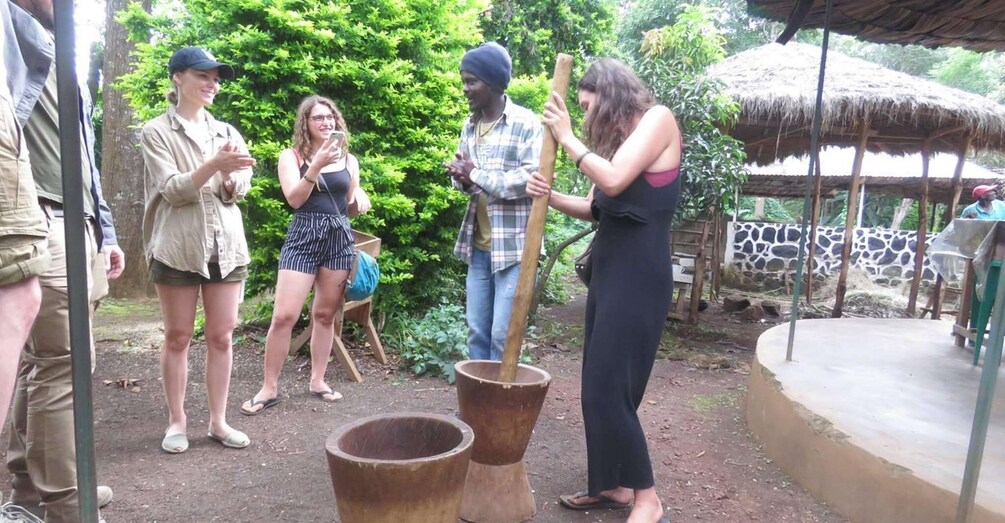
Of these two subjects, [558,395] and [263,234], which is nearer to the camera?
[558,395]

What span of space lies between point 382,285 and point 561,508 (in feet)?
9.15

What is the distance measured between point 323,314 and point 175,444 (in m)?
1.02

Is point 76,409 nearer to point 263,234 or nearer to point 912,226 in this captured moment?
point 263,234

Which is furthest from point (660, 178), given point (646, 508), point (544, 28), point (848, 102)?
point (848, 102)

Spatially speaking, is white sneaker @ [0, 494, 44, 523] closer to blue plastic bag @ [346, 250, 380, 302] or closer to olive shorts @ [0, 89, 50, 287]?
olive shorts @ [0, 89, 50, 287]

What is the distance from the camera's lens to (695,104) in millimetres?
5730

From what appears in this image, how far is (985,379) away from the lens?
1.85 meters

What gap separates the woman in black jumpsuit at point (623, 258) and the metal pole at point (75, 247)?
4.89 feet

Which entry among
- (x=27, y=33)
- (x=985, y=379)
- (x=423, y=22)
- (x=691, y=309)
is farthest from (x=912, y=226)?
(x=27, y=33)

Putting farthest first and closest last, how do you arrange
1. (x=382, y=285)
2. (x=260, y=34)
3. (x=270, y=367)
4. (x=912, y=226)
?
(x=912, y=226) < (x=382, y=285) < (x=260, y=34) < (x=270, y=367)

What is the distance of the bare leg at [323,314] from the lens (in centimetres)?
342

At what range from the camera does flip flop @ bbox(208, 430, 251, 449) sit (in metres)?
2.89

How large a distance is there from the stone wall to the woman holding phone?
9.96 metres

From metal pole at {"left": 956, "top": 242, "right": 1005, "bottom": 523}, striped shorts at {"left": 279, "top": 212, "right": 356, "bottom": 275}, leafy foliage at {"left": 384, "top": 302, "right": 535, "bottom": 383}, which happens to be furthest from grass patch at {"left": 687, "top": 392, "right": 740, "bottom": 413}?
striped shorts at {"left": 279, "top": 212, "right": 356, "bottom": 275}
